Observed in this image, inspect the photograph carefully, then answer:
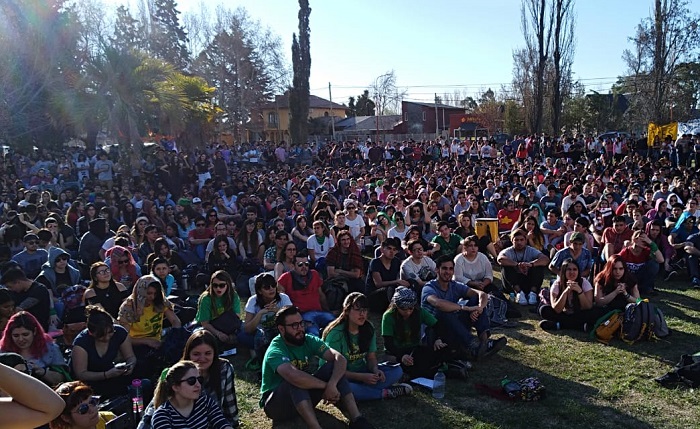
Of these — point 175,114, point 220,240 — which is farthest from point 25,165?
point 220,240

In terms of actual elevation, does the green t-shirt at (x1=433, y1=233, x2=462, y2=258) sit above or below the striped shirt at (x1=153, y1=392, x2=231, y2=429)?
above

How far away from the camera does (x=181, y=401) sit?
12.6 ft

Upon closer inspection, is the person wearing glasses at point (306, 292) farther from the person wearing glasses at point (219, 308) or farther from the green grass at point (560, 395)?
the green grass at point (560, 395)

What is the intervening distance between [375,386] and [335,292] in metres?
2.82

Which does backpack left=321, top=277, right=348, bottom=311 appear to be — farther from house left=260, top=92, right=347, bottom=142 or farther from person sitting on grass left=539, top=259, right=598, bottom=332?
house left=260, top=92, right=347, bottom=142

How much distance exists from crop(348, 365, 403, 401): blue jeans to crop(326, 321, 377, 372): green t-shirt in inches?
6.2

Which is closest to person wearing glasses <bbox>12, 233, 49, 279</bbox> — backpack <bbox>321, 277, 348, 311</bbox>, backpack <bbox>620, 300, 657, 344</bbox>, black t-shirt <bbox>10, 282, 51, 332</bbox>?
black t-shirt <bbox>10, 282, 51, 332</bbox>

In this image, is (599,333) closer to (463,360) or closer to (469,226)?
(463,360)

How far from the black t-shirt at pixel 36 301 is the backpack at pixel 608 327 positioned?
20.9ft

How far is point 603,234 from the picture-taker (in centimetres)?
956

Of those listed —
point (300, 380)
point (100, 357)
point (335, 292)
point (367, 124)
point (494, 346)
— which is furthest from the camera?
point (367, 124)

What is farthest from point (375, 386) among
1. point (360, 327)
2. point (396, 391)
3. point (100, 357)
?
point (100, 357)

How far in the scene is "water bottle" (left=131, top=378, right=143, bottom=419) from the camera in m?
4.77

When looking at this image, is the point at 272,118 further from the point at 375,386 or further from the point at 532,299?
the point at 375,386
